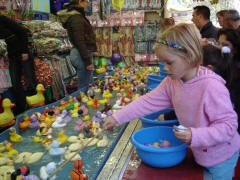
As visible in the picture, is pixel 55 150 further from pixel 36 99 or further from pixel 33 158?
pixel 36 99

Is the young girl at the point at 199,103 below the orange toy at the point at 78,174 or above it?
above

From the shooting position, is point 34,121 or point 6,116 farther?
point 6,116

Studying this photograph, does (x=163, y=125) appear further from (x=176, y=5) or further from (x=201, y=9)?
(x=176, y=5)

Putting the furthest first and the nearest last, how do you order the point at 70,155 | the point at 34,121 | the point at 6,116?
the point at 6,116
the point at 34,121
the point at 70,155

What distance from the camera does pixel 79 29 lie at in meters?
3.27

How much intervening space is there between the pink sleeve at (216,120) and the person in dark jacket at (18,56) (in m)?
2.95

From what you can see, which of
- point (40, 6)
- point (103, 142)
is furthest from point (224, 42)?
point (40, 6)

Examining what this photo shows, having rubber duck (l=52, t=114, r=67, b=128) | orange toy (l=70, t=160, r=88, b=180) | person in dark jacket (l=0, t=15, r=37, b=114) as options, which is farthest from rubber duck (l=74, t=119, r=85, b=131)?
person in dark jacket (l=0, t=15, r=37, b=114)

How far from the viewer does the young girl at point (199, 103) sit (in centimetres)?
95

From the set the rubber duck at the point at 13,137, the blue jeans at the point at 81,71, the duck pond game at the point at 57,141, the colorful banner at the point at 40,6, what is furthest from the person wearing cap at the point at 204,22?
the colorful banner at the point at 40,6

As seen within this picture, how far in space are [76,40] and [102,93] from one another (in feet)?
2.78

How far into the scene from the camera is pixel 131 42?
7.01 meters

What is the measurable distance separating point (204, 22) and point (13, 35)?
102 inches

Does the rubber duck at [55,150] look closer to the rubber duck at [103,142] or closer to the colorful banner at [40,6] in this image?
the rubber duck at [103,142]
